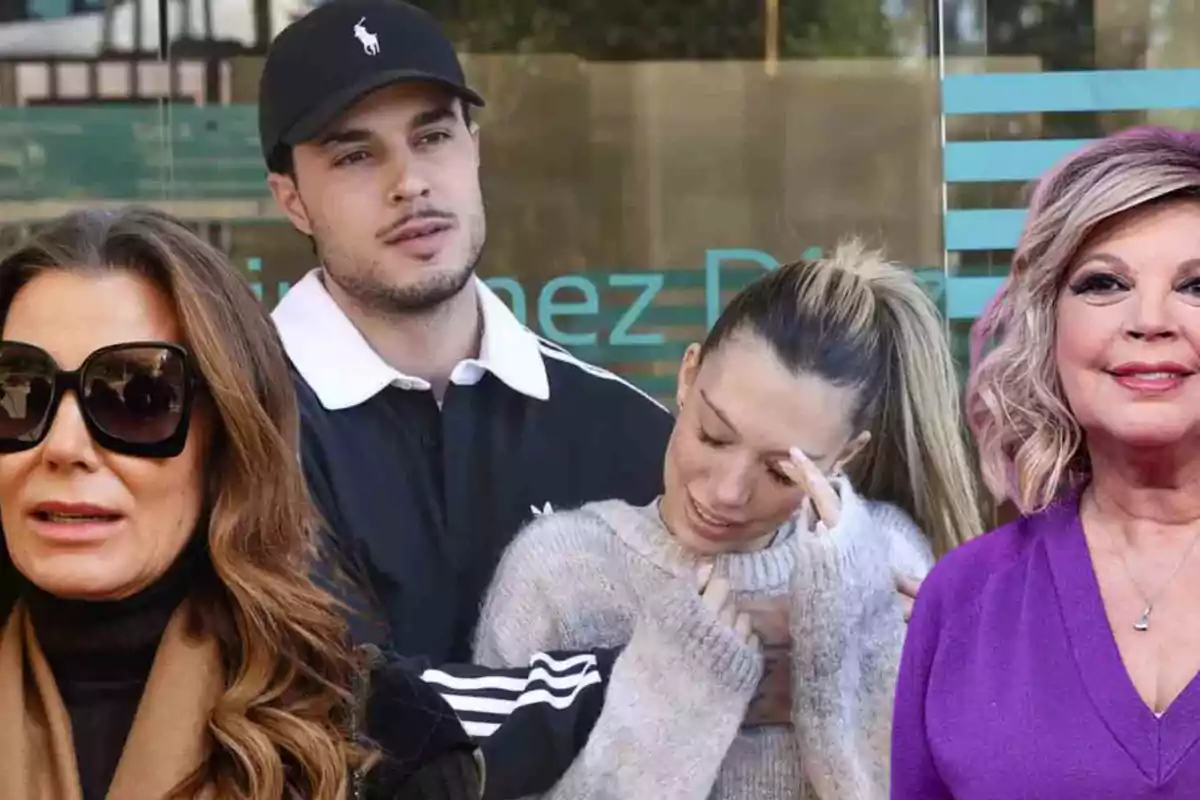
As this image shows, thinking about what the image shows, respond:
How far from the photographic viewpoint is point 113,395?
2.01 meters

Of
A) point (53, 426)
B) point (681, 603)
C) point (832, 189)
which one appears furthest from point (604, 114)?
point (53, 426)

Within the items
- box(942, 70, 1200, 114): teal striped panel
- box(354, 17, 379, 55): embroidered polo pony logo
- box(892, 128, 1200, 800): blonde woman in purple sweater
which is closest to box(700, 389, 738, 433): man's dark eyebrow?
box(892, 128, 1200, 800): blonde woman in purple sweater

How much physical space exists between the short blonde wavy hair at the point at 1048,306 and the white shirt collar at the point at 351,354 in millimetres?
799

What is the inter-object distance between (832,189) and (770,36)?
0.90ft

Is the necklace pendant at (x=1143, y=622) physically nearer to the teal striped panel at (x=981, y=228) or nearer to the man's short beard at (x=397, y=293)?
the teal striped panel at (x=981, y=228)

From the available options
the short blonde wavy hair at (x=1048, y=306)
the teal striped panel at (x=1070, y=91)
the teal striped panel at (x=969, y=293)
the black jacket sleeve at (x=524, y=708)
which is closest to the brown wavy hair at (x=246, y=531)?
the black jacket sleeve at (x=524, y=708)

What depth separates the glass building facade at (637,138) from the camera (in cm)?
262

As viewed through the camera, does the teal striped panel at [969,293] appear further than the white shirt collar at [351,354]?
Yes

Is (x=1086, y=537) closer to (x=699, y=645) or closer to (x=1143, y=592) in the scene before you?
(x=1143, y=592)

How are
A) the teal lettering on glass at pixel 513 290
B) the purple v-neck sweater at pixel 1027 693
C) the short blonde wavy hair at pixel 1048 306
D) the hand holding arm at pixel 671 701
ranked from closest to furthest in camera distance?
1. the purple v-neck sweater at pixel 1027 693
2. the short blonde wavy hair at pixel 1048 306
3. the hand holding arm at pixel 671 701
4. the teal lettering on glass at pixel 513 290

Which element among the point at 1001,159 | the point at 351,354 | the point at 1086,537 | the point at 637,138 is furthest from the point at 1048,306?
the point at 351,354

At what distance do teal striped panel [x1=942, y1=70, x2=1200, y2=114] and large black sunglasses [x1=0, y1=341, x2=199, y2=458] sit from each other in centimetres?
139

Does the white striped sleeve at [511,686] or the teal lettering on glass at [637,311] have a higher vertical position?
the teal lettering on glass at [637,311]

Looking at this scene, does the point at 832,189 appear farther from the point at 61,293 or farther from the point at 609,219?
the point at 61,293
